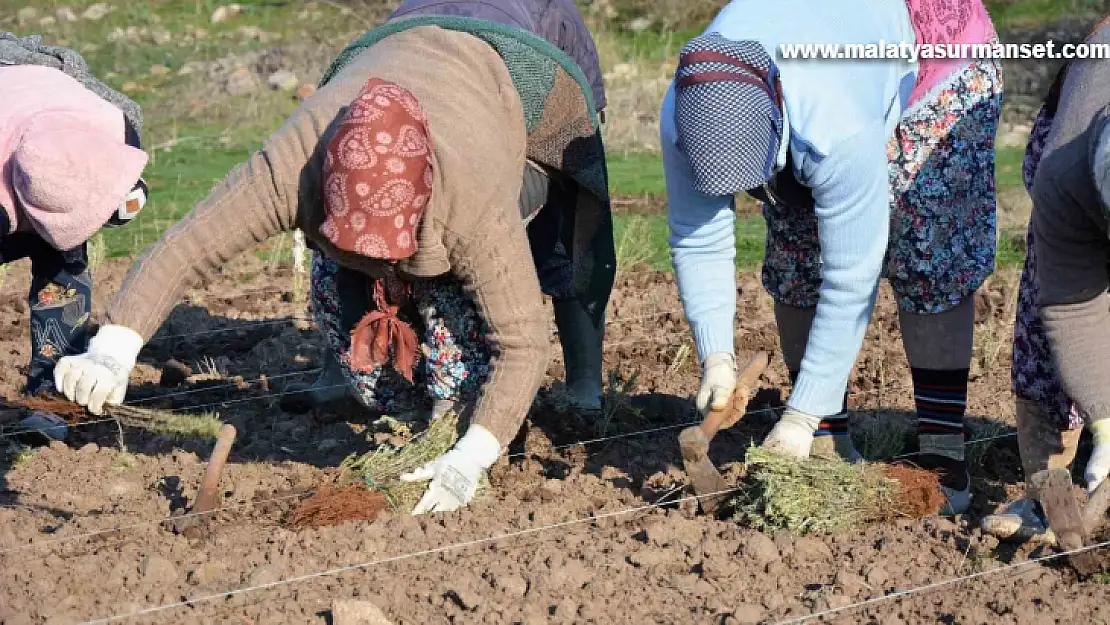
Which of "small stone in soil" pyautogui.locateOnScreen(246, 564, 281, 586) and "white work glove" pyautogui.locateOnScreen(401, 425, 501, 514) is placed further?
"white work glove" pyautogui.locateOnScreen(401, 425, 501, 514)

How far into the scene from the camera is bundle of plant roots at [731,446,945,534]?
3201 millimetres

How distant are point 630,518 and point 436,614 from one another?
0.70 m

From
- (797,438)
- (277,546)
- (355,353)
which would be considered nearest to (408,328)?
(355,353)

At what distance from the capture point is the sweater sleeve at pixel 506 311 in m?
3.17

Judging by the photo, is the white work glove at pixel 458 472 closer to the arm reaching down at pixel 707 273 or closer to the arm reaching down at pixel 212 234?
the arm reaching down at pixel 707 273

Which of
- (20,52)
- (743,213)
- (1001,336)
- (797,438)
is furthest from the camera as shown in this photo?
(743,213)

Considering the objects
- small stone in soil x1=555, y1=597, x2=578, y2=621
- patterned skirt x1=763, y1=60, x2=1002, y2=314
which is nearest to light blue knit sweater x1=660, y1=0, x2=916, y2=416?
patterned skirt x1=763, y1=60, x2=1002, y2=314

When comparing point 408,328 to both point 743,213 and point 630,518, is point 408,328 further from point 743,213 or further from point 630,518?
point 743,213

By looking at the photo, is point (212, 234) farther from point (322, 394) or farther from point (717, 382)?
point (322, 394)

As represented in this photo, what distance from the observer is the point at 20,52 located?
397cm

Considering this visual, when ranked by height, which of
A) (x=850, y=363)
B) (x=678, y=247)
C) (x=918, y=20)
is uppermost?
(x=918, y=20)

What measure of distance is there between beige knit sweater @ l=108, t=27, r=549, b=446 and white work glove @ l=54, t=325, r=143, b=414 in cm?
4

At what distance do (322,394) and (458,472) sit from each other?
52.3 inches

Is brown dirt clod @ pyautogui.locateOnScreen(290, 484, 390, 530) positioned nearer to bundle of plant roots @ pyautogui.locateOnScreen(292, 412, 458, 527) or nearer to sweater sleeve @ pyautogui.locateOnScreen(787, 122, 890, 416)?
bundle of plant roots @ pyautogui.locateOnScreen(292, 412, 458, 527)
